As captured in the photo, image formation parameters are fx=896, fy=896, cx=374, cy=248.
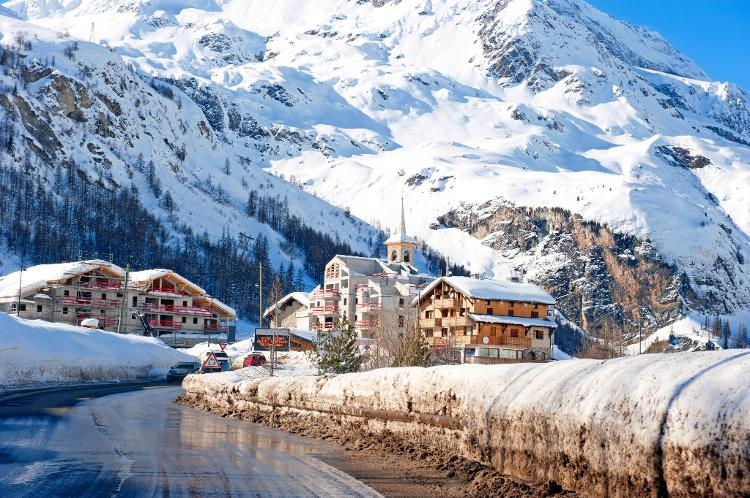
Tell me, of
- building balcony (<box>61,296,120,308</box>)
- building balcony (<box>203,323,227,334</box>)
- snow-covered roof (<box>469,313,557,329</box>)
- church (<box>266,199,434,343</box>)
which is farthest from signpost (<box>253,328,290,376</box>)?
building balcony (<box>203,323,227,334</box>)

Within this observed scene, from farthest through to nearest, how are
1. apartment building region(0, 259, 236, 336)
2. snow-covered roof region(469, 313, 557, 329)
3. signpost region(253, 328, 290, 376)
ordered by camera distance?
apartment building region(0, 259, 236, 336) < snow-covered roof region(469, 313, 557, 329) < signpost region(253, 328, 290, 376)

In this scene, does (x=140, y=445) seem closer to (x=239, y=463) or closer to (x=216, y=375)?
(x=239, y=463)

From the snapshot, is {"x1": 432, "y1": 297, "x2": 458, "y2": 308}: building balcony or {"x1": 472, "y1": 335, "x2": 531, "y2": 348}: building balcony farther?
{"x1": 432, "y1": 297, "x2": 458, "y2": 308}: building balcony

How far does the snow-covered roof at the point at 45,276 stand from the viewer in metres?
101

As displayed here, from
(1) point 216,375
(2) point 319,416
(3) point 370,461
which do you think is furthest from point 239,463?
(1) point 216,375

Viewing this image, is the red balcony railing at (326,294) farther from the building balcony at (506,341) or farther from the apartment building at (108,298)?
the building balcony at (506,341)

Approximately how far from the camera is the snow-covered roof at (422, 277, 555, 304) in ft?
246

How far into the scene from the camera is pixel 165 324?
353 feet

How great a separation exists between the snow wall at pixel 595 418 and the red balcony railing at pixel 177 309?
95641 mm

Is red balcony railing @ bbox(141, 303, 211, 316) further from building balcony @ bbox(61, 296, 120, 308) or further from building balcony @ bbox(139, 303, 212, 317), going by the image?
building balcony @ bbox(61, 296, 120, 308)

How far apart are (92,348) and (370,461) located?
140 ft

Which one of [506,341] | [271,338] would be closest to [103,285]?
[506,341]

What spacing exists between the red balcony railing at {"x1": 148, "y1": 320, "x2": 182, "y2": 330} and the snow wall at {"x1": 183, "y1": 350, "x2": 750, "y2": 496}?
93877 millimetres

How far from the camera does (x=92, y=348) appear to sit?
53.2 meters
